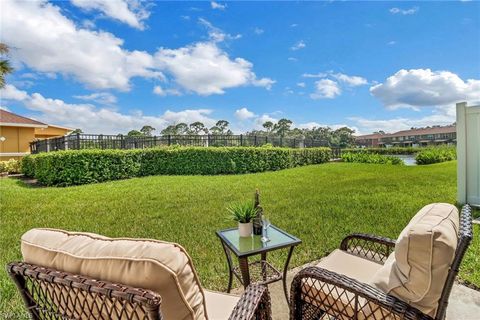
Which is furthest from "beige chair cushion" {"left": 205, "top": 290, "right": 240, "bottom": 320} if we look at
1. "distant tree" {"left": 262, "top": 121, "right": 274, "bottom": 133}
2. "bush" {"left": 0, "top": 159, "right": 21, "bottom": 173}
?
"distant tree" {"left": 262, "top": 121, "right": 274, "bottom": 133}

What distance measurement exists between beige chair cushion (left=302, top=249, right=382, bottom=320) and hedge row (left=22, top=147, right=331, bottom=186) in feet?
31.3

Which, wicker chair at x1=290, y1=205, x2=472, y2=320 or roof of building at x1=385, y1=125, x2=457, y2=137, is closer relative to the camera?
wicker chair at x1=290, y1=205, x2=472, y2=320

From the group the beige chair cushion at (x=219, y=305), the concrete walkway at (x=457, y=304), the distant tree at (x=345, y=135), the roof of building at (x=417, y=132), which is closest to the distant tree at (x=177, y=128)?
the concrete walkway at (x=457, y=304)

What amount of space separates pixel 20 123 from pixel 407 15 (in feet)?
61.7

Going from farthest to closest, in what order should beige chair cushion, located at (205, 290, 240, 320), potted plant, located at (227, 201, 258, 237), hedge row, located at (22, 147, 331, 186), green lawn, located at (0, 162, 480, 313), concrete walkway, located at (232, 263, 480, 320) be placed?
hedge row, located at (22, 147, 331, 186) → green lawn, located at (0, 162, 480, 313) → potted plant, located at (227, 201, 258, 237) → concrete walkway, located at (232, 263, 480, 320) → beige chair cushion, located at (205, 290, 240, 320)

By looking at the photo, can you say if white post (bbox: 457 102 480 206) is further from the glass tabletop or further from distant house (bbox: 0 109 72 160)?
distant house (bbox: 0 109 72 160)

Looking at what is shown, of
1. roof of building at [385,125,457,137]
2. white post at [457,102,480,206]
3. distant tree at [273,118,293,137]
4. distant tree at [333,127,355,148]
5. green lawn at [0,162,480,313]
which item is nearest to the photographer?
green lawn at [0,162,480,313]

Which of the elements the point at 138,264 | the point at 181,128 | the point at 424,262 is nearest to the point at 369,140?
the point at 181,128

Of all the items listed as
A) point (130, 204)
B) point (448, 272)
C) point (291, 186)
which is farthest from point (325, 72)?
point (448, 272)

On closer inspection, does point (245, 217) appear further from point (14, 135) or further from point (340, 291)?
point (14, 135)

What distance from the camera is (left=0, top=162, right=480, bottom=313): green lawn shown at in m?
3.47

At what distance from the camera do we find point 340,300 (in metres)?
1.52

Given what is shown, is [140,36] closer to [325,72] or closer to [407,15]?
[407,15]

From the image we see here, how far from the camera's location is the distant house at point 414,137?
3772 cm
